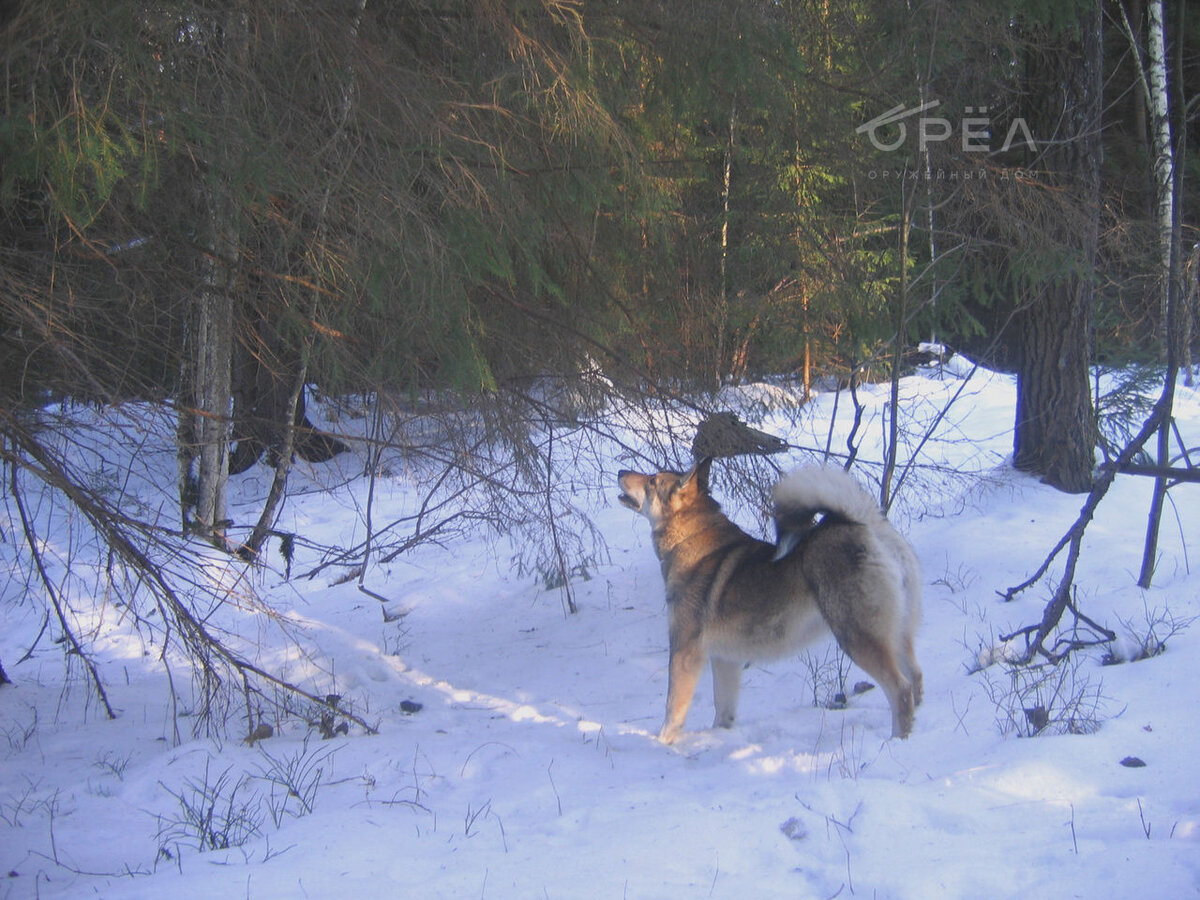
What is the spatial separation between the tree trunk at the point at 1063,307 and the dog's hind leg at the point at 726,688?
17.0ft

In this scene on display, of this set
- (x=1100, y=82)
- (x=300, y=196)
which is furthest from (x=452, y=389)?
(x=1100, y=82)

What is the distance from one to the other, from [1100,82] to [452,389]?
7.13 m

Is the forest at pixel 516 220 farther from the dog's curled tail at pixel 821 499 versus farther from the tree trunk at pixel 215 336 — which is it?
the dog's curled tail at pixel 821 499

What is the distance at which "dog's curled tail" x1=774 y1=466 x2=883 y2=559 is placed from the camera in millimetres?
5102

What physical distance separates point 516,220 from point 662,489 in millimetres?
2228

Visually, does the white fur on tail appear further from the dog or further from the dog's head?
the dog's head

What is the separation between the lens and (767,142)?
8703mm

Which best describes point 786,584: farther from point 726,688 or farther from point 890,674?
point 726,688

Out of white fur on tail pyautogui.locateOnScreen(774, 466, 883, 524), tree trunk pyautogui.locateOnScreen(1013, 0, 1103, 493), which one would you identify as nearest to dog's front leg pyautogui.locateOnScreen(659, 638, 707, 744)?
white fur on tail pyautogui.locateOnScreen(774, 466, 883, 524)

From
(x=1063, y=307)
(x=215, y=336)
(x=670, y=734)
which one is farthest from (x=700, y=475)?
(x=1063, y=307)

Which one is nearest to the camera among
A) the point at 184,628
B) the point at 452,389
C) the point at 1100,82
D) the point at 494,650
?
the point at 184,628

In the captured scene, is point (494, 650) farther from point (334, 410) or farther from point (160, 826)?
point (160, 826)

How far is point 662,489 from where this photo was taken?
6059 mm

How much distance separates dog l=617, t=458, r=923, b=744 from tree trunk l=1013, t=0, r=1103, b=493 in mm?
4724
